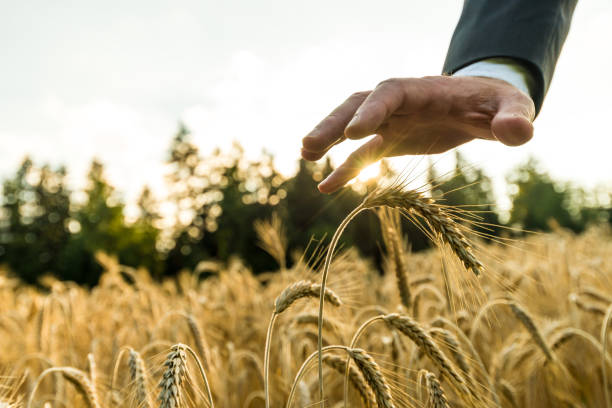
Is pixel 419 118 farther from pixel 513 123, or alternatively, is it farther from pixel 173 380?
pixel 173 380

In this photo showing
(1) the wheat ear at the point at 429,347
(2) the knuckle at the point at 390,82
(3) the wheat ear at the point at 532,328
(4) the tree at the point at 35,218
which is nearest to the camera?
(2) the knuckle at the point at 390,82

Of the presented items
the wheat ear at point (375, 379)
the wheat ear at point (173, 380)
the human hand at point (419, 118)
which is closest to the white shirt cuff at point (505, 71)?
the human hand at point (419, 118)

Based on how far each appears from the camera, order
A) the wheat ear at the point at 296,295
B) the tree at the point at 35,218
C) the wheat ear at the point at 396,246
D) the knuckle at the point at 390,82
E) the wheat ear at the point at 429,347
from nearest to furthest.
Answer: the knuckle at the point at 390,82
the wheat ear at the point at 429,347
the wheat ear at the point at 296,295
the wheat ear at the point at 396,246
the tree at the point at 35,218

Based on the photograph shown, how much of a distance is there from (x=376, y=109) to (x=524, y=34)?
71 cm

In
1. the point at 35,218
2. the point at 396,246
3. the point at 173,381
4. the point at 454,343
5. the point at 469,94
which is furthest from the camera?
the point at 35,218

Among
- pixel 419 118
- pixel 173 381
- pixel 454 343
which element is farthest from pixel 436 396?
pixel 419 118

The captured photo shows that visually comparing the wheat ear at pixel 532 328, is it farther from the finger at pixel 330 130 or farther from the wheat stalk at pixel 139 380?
the wheat stalk at pixel 139 380

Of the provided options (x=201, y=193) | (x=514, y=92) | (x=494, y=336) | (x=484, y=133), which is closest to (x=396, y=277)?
(x=484, y=133)

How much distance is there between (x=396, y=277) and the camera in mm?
1821

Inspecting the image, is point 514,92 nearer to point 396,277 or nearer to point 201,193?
point 396,277

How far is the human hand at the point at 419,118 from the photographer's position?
96 cm

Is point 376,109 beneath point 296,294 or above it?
above

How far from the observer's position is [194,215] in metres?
40.2

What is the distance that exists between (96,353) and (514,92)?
2988mm
